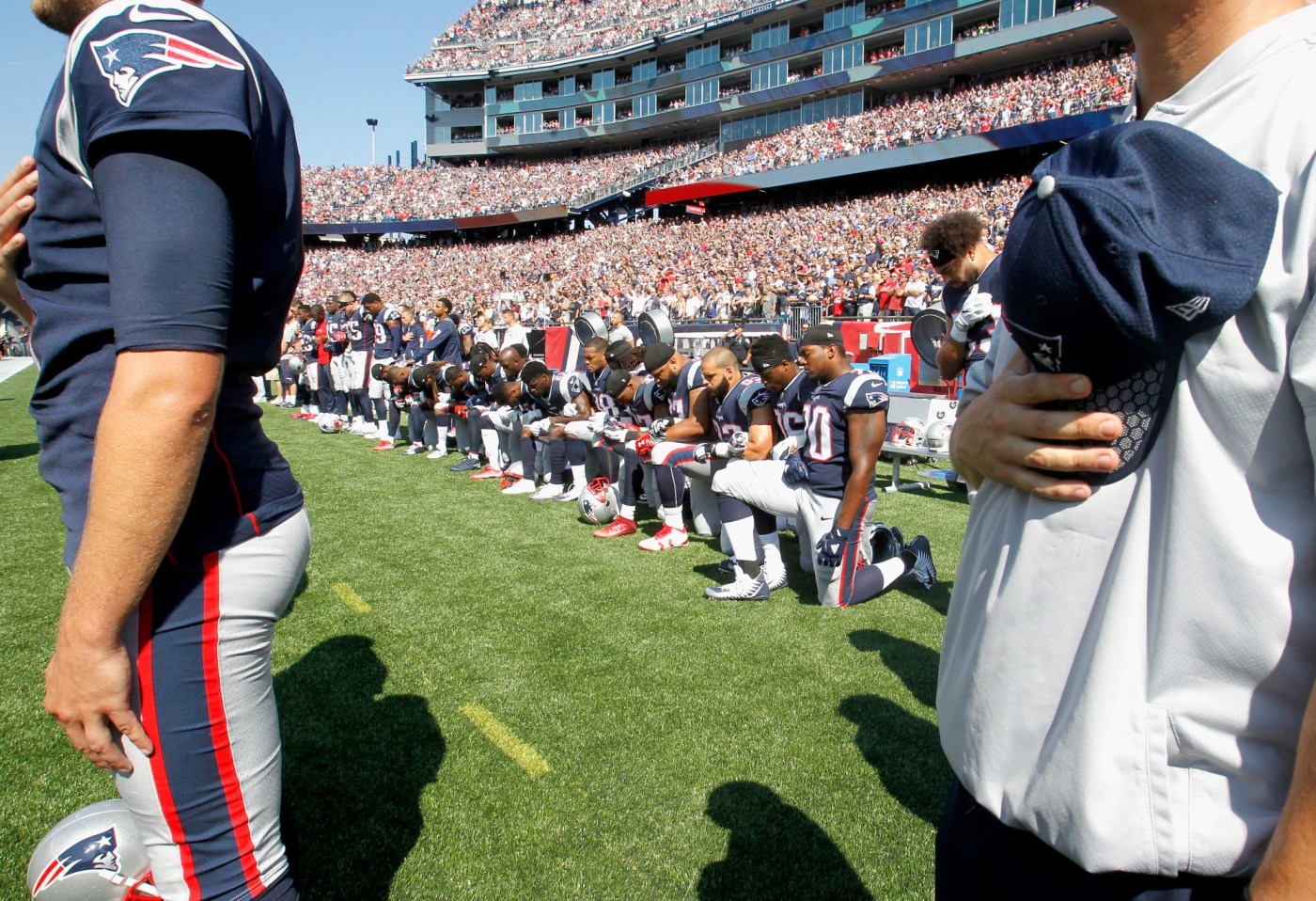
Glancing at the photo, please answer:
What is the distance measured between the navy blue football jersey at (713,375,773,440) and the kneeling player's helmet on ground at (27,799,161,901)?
4557 millimetres

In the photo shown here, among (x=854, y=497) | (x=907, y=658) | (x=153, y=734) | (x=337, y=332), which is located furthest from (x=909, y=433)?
(x=337, y=332)

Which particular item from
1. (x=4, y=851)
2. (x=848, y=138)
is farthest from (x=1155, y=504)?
(x=848, y=138)

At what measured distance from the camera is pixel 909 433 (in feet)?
26.3

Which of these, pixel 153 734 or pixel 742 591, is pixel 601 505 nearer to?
pixel 742 591

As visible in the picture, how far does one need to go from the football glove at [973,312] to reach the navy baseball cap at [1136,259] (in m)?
3.52

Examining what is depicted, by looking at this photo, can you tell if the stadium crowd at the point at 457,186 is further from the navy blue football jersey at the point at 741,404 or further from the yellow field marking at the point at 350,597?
the yellow field marking at the point at 350,597

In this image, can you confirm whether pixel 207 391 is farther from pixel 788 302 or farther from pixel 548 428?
pixel 788 302

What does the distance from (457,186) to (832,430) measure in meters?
50.9

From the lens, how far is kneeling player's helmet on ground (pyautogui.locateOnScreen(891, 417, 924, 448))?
26.1 ft

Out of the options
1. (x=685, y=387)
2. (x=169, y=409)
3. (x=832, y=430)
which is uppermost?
(x=169, y=409)

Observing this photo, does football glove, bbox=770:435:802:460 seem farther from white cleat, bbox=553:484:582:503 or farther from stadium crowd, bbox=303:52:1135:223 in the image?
stadium crowd, bbox=303:52:1135:223

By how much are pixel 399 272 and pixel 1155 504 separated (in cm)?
4888

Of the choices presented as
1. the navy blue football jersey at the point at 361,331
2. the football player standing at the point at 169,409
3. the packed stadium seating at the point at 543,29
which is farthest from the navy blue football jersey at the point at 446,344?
the packed stadium seating at the point at 543,29

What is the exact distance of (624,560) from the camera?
6.00 m
